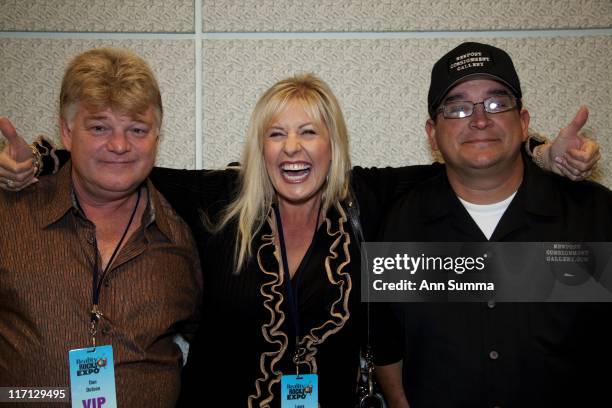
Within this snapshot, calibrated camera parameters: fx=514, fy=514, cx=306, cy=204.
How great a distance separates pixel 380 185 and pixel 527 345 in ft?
2.28

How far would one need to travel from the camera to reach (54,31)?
212 centimetres

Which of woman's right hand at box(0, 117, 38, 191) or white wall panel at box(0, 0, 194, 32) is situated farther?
white wall panel at box(0, 0, 194, 32)

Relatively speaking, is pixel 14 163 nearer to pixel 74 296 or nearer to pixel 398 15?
pixel 74 296

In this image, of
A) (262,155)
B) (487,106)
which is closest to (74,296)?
(262,155)

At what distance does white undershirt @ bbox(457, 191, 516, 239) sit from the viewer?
161cm

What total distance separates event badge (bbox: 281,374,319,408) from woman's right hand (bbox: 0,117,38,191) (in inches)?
38.5

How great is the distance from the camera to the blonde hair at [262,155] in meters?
1.71

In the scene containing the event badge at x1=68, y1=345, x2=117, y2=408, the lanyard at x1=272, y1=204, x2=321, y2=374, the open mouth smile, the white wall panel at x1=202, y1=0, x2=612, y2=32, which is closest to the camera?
the event badge at x1=68, y1=345, x2=117, y2=408

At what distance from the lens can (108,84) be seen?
1.51 meters

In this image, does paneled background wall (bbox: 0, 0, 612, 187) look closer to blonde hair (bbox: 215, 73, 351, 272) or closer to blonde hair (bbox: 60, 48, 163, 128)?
blonde hair (bbox: 215, 73, 351, 272)

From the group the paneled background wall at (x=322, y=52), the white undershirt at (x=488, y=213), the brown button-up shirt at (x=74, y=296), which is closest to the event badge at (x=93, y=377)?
the brown button-up shirt at (x=74, y=296)

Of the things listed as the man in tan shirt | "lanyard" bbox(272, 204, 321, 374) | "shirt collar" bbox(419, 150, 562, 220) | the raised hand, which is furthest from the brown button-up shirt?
the raised hand

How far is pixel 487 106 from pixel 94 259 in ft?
4.19

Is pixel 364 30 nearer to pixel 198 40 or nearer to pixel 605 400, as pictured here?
pixel 198 40
